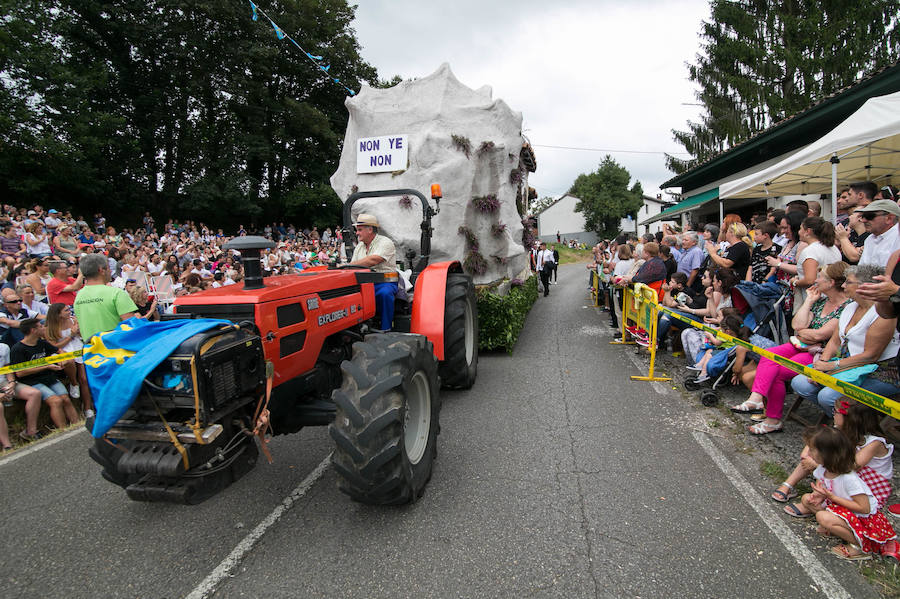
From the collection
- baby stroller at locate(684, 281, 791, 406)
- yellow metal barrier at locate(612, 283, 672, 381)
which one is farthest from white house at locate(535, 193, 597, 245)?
baby stroller at locate(684, 281, 791, 406)

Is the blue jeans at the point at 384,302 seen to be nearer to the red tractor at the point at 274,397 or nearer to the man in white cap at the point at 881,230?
the red tractor at the point at 274,397

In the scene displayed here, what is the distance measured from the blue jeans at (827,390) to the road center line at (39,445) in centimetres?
676

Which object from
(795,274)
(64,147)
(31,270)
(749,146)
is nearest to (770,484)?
(795,274)

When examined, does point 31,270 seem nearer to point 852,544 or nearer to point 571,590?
point 571,590

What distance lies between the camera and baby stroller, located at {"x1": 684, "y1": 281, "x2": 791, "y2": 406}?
484 cm

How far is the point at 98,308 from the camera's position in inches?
162

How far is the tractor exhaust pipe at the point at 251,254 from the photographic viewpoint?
2775 millimetres

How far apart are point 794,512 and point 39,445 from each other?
20.9ft

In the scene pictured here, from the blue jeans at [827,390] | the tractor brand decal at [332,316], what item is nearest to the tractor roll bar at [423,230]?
the tractor brand decal at [332,316]

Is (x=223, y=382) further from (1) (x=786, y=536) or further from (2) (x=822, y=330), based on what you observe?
(2) (x=822, y=330)

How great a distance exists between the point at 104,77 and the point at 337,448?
22.7m

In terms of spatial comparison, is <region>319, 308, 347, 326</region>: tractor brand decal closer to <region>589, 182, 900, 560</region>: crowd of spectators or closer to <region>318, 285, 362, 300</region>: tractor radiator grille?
<region>318, 285, 362, 300</region>: tractor radiator grille

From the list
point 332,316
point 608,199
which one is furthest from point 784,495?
point 608,199

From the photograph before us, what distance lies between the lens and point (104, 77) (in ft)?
60.7
